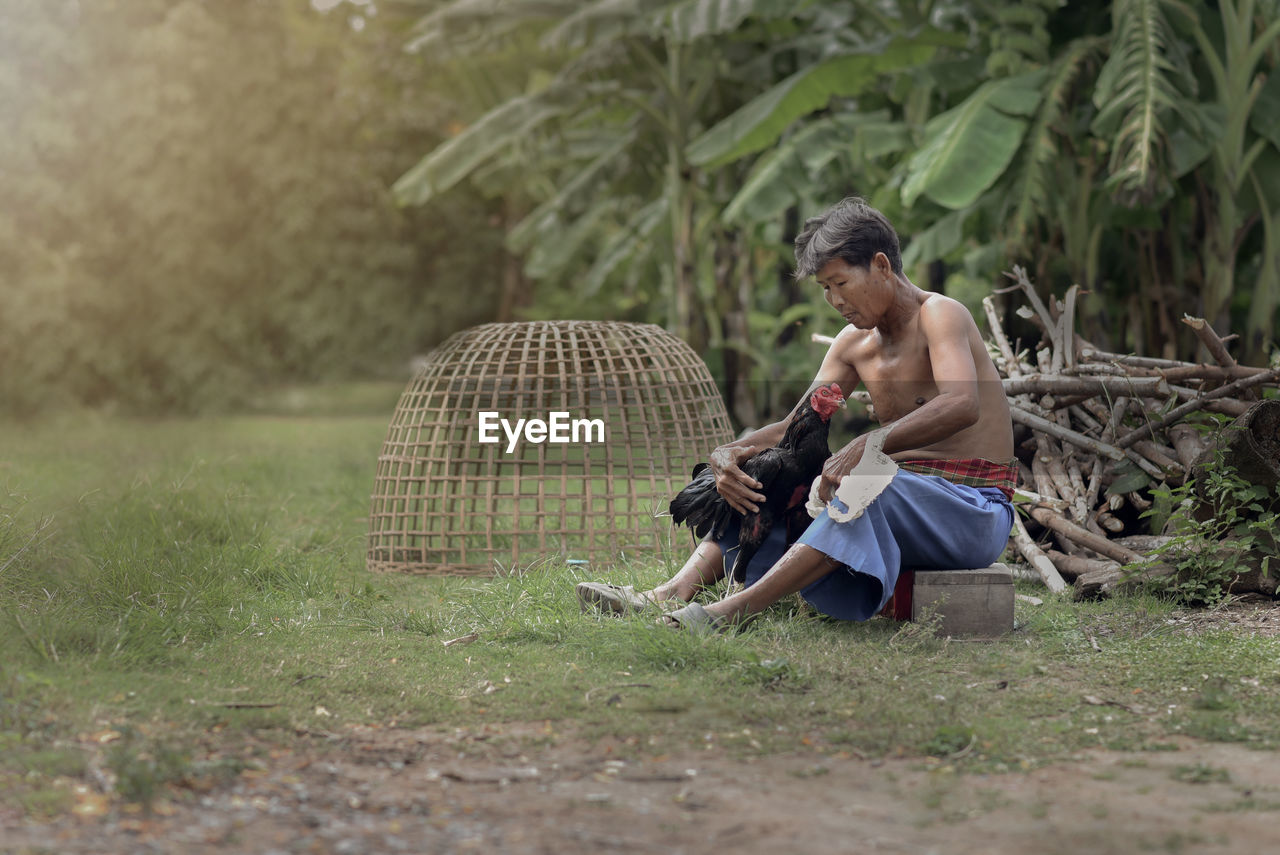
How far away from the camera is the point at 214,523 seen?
6.25 meters

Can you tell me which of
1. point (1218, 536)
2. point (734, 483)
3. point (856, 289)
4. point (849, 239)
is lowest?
point (1218, 536)

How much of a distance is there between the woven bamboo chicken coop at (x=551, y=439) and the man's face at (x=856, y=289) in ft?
5.56

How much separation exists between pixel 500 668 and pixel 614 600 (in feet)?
1.96

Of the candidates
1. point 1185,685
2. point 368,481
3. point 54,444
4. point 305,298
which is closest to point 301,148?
point 305,298

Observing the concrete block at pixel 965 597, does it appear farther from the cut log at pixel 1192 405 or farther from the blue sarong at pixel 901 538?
the cut log at pixel 1192 405

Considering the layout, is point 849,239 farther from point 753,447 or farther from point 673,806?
point 673,806

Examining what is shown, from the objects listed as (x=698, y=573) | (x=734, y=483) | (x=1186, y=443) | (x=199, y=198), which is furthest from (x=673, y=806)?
(x=199, y=198)

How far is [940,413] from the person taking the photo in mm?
4246

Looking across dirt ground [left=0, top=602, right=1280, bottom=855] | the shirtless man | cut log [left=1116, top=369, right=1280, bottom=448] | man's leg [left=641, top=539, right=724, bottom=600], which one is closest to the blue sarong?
the shirtless man

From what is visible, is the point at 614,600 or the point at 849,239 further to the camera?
the point at 614,600

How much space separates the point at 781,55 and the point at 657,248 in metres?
3.10

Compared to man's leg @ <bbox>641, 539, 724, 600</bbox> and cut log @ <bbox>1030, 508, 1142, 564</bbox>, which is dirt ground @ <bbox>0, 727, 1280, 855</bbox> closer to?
man's leg @ <bbox>641, 539, 724, 600</bbox>

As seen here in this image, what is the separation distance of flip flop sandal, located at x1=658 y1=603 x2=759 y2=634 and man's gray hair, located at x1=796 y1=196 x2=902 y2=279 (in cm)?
124

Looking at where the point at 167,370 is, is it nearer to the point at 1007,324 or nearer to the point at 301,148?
the point at 301,148
